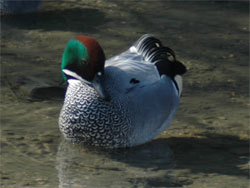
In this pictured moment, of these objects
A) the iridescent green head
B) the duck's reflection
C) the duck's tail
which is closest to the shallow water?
the duck's reflection

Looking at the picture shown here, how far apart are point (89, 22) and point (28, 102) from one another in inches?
119

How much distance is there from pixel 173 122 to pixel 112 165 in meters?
1.07

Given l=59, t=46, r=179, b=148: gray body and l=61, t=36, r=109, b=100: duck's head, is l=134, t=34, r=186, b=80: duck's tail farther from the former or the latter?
l=61, t=36, r=109, b=100: duck's head

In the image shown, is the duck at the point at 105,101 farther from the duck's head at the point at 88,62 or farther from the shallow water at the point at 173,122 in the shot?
the shallow water at the point at 173,122

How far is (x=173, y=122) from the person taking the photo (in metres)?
6.12

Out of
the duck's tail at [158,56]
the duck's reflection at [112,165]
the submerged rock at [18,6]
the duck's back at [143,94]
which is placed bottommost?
the duck's reflection at [112,165]

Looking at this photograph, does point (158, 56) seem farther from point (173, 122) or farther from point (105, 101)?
point (105, 101)

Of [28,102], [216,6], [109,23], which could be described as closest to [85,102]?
[28,102]

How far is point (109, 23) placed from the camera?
30.3ft

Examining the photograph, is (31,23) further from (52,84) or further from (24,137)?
(24,137)

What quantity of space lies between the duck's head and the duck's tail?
0.63 m

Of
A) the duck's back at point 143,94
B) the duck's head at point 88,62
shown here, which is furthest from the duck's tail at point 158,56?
the duck's head at point 88,62

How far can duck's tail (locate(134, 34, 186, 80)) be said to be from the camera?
5758 mm

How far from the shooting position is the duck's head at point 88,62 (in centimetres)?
527
